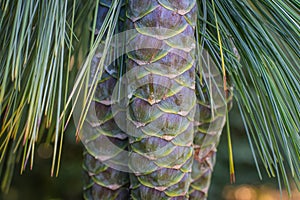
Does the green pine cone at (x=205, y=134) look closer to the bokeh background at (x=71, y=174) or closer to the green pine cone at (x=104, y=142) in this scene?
the green pine cone at (x=104, y=142)

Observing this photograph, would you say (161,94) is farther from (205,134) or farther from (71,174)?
(71,174)

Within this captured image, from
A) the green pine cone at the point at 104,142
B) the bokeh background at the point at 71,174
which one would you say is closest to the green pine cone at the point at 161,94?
the green pine cone at the point at 104,142

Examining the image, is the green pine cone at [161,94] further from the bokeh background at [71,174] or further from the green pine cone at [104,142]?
the bokeh background at [71,174]

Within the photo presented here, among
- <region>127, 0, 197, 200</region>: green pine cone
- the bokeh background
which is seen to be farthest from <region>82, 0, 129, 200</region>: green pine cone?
the bokeh background

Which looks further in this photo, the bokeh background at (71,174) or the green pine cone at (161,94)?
the bokeh background at (71,174)

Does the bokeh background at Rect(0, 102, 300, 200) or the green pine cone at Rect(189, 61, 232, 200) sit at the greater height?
the green pine cone at Rect(189, 61, 232, 200)

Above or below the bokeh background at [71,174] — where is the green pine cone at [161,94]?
above

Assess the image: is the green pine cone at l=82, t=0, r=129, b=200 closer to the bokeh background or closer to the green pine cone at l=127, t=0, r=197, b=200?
the green pine cone at l=127, t=0, r=197, b=200

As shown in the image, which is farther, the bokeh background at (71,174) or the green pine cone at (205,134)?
the bokeh background at (71,174)

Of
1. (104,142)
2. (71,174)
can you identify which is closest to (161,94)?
(104,142)

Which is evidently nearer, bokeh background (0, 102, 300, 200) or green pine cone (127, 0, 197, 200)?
green pine cone (127, 0, 197, 200)
